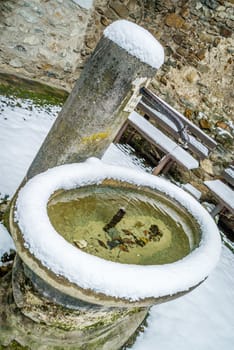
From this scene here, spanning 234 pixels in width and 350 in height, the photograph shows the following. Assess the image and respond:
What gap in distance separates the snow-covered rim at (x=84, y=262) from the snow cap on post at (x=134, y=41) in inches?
25.1

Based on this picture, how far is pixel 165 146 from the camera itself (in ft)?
12.2

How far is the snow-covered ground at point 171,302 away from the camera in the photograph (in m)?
2.03

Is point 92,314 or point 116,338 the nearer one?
point 92,314

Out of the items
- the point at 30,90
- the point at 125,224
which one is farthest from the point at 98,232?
the point at 30,90

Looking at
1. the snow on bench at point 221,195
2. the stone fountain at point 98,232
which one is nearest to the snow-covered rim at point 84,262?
the stone fountain at point 98,232

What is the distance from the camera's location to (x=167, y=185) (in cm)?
196

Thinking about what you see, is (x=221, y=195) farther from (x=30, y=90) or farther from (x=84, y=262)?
(x=84, y=262)

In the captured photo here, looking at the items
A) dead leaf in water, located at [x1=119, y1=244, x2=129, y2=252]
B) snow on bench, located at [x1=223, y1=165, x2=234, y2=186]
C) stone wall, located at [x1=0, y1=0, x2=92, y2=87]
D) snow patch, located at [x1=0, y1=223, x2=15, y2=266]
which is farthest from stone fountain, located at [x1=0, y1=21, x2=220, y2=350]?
stone wall, located at [x1=0, y1=0, x2=92, y2=87]

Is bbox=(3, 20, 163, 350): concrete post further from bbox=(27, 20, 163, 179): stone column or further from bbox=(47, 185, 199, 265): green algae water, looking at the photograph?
bbox=(47, 185, 199, 265): green algae water

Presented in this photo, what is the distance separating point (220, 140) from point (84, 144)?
2914 mm

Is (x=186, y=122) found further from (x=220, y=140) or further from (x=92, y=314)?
(x=92, y=314)

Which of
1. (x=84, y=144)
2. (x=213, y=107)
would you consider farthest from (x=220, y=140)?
(x=84, y=144)

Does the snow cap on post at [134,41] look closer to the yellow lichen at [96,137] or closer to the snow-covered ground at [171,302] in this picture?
the yellow lichen at [96,137]

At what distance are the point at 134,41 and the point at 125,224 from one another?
0.98 metres
